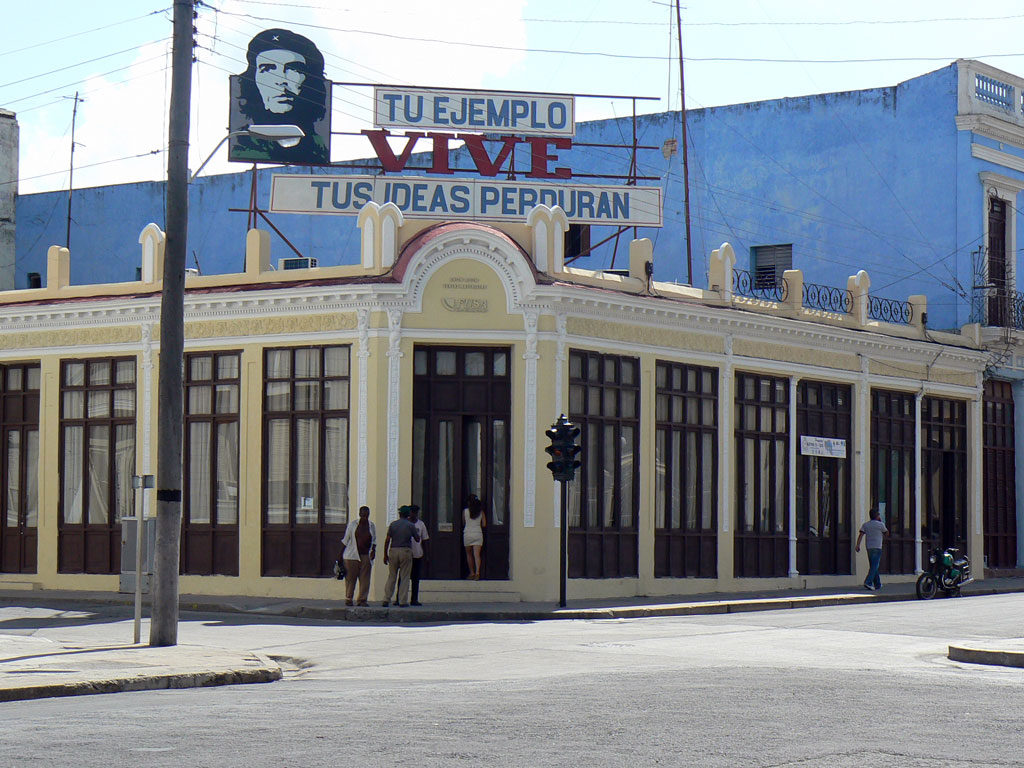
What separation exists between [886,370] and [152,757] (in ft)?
86.6

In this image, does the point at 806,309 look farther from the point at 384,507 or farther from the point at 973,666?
the point at 973,666

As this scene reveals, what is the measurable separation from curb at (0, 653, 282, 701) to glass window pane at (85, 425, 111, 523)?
13.9 m

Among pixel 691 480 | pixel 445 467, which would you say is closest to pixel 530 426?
pixel 445 467

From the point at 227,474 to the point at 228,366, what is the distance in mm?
1934

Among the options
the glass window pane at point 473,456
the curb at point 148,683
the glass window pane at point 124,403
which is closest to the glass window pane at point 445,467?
the glass window pane at point 473,456

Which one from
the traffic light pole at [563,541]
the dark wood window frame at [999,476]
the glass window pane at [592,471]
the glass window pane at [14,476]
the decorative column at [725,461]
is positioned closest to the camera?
the traffic light pole at [563,541]

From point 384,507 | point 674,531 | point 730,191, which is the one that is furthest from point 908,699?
point 730,191

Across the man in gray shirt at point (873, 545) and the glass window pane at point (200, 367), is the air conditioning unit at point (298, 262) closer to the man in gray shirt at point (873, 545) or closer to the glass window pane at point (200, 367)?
the glass window pane at point (200, 367)

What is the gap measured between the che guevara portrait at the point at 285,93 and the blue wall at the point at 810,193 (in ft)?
28.8

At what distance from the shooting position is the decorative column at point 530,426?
2570cm

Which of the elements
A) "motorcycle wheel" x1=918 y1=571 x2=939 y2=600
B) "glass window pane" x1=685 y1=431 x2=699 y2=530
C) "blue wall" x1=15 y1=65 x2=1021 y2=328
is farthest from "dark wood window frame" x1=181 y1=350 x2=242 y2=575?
"blue wall" x1=15 y1=65 x2=1021 y2=328

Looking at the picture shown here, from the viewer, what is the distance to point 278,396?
27.0 meters

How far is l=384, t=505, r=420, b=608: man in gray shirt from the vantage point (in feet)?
77.8

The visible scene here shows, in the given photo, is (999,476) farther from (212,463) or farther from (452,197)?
(212,463)
